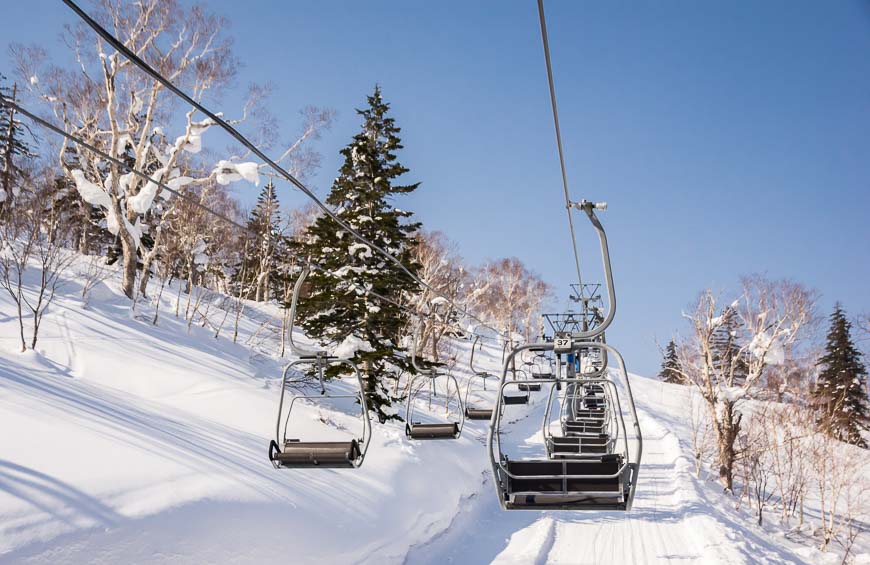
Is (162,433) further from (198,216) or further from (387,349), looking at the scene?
(198,216)

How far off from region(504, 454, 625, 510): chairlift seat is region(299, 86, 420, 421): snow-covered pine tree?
8.28 m

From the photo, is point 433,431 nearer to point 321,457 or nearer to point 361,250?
point 321,457

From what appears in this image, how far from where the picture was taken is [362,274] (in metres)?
14.6

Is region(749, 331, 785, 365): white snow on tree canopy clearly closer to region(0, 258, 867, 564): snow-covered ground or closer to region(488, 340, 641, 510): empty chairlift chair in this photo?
region(0, 258, 867, 564): snow-covered ground

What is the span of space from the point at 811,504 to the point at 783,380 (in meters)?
8.83

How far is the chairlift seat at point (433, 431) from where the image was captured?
8742mm

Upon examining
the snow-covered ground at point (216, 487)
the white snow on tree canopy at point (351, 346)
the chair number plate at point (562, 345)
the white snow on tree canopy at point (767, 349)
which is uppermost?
the white snow on tree canopy at point (767, 349)

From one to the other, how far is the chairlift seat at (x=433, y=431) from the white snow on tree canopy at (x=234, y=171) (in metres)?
13.1

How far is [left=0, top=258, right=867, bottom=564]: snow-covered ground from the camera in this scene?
21.0 feet

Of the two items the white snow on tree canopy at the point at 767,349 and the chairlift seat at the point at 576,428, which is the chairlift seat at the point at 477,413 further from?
the white snow on tree canopy at the point at 767,349

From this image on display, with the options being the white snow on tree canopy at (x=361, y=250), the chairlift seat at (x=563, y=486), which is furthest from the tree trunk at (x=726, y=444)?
the chairlift seat at (x=563, y=486)

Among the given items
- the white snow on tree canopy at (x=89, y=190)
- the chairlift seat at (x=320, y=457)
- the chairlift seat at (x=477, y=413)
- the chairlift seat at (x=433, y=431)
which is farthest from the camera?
the white snow on tree canopy at (x=89, y=190)

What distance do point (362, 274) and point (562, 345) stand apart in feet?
32.2

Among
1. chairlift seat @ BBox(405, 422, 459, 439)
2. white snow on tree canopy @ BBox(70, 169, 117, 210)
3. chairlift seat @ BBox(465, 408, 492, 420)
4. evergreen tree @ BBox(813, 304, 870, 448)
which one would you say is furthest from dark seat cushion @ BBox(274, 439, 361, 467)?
evergreen tree @ BBox(813, 304, 870, 448)
